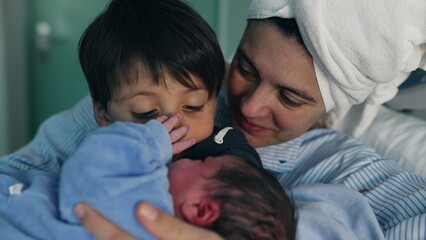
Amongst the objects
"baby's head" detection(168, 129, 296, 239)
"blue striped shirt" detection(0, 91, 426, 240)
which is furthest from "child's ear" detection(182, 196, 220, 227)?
"blue striped shirt" detection(0, 91, 426, 240)

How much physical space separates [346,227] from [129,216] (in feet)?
1.54

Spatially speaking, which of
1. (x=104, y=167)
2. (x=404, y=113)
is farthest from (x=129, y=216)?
(x=404, y=113)

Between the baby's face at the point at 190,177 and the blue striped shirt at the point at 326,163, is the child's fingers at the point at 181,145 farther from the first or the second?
the blue striped shirt at the point at 326,163

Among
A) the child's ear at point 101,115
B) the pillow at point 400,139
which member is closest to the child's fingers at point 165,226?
the child's ear at point 101,115

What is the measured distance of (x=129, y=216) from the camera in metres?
0.71

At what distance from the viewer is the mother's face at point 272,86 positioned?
1181mm

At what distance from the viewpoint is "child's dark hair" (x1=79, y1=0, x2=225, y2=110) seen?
3.27 feet

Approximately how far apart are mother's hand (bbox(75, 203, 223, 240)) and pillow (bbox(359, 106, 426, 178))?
0.92 m

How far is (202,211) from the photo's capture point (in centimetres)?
74

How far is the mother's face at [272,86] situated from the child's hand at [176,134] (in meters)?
0.31

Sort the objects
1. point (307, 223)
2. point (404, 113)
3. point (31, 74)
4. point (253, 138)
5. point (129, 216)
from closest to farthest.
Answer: point (129, 216) → point (307, 223) → point (253, 138) → point (404, 113) → point (31, 74)

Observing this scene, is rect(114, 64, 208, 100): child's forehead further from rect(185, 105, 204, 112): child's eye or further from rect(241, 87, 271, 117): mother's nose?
rect(241, 87, 271, 117): mother's nose

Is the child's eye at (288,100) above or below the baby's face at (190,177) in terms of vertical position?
below

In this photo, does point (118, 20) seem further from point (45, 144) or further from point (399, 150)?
point (399, 150)
